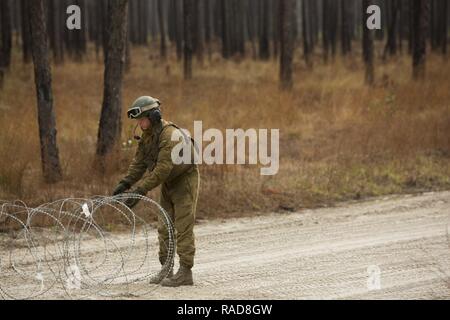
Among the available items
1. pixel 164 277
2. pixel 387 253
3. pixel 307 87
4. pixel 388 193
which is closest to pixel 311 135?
pixel 388 193

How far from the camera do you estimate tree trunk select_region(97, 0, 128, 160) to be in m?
14.0

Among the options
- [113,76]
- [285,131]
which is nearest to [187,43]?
[285,131]

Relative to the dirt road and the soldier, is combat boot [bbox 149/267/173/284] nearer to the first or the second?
the soldier

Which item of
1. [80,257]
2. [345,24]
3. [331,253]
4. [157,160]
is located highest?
[157,160]

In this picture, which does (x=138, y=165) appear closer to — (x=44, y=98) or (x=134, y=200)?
(x=134, y=200)

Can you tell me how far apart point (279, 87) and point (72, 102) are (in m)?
5.43

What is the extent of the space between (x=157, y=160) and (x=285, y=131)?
960 cm

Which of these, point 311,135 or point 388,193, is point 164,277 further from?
point 311,135

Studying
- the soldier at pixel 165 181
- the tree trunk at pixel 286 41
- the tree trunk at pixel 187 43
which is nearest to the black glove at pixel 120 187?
the soldier at pixel 165 181

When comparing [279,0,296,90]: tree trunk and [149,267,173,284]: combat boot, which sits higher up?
[279,0,296,90]: tree trunk

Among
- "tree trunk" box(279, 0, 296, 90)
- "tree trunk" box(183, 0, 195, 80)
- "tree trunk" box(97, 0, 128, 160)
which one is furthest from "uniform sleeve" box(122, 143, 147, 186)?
"tree trunk" box(183, 0, 195, 80)

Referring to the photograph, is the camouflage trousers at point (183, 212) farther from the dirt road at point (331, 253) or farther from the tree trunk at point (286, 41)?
the tree trunk at point (286, 41)

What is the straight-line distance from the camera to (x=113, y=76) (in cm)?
1420

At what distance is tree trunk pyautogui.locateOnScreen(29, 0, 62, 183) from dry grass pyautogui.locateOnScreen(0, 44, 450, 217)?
0.88 feet
